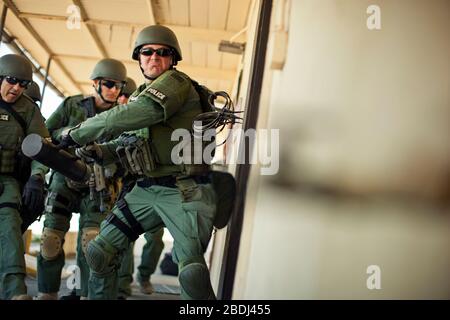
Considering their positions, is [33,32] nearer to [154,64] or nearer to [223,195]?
[154,64]

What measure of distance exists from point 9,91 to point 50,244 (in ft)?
3.69

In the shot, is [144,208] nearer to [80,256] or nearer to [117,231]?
[117,231]

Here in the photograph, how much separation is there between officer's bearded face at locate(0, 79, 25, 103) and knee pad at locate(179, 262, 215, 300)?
1845mm

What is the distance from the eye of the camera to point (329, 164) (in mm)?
2047

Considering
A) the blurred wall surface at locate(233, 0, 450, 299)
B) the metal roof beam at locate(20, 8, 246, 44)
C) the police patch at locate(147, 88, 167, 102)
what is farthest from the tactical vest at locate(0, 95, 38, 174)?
the metal roof beam at locate(20, 8, 246, 44)

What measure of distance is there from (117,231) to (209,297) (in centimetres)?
62

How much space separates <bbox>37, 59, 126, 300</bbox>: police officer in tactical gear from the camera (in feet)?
11.9

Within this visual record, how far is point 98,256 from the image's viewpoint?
2.60m

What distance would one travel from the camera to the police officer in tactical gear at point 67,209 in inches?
143

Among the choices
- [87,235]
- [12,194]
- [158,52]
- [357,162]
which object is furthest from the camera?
[87,235]

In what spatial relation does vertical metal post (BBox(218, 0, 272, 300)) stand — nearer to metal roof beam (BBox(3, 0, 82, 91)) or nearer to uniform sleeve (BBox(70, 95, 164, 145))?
uniform sleeve (BBox(70, 95, 164, 145))

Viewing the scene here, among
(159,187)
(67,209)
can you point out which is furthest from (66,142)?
(67,209)

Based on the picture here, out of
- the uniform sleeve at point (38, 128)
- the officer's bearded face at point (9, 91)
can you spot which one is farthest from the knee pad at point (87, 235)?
the officer's bearded face at point (9, 91)

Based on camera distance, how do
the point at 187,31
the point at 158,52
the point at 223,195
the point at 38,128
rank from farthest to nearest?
the point at 187,31, the point at 38,128, the point at 158,52, the point at 223,195
